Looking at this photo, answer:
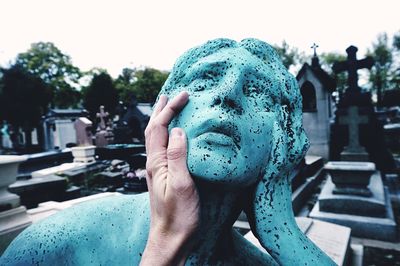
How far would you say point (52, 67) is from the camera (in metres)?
32.1

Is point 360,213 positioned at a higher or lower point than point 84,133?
lower

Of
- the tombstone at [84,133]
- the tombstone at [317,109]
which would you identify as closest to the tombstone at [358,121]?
the tombstone at [317,109]

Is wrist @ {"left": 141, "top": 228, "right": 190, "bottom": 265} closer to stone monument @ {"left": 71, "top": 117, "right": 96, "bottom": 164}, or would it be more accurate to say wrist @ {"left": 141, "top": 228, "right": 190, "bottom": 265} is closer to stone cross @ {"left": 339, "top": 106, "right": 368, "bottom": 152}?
stone cross @ {"left": 339, "top": 106, "right": 368, "bottom": 152}

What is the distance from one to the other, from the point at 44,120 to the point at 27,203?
79.1ft

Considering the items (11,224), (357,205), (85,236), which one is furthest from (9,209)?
(357,205)

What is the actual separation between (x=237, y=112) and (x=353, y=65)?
9.12m

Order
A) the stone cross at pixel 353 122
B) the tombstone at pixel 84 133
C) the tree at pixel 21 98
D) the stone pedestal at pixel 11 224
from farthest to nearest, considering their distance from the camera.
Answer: the tree at pixel 21 98, the tombstone at pixel 84 133, the stone cross at pixel 353 122, the stone pedestal at pixel 11 224

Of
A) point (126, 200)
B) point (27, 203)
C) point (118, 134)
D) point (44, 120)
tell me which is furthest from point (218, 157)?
point (44, 120)

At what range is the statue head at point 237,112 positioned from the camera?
0.84 metres

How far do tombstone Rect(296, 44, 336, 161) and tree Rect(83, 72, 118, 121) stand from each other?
26596 millimetres

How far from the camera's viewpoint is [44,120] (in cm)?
2741

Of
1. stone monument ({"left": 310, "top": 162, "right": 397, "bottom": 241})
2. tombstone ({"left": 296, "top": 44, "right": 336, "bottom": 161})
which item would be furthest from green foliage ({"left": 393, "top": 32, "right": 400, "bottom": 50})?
stone monument ({"left": 310, "top": 162, "right": 397, "bottom": 241})

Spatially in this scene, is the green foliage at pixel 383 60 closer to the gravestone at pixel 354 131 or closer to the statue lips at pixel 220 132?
the gravestone at pixel 354 131

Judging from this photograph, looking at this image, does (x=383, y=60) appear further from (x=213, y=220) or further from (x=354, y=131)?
(x=213, y=220)
